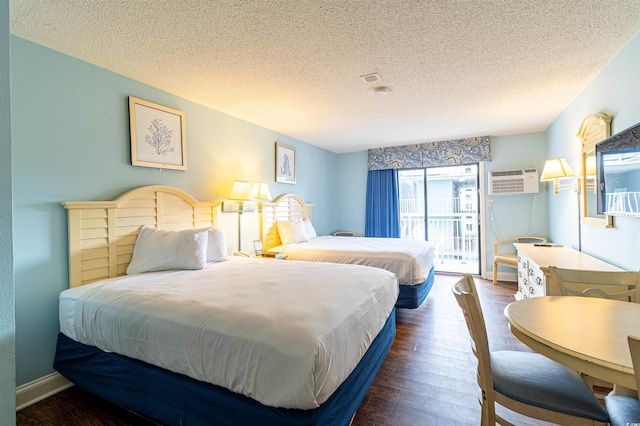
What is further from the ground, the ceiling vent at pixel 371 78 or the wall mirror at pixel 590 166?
the ceiling vent at pixel 371 78

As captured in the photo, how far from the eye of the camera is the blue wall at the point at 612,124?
6.77 feet

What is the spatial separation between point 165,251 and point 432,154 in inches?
184

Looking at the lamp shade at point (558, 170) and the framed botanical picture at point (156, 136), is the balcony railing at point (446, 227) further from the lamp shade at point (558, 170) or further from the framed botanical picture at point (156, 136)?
the framed botanical picture at point (156, 136)

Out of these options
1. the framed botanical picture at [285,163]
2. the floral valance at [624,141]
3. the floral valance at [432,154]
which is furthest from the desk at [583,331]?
the floral valance at [432,154]

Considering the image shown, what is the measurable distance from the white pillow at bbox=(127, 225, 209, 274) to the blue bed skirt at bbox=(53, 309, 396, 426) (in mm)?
694

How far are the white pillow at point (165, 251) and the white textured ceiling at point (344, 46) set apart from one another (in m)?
1.42

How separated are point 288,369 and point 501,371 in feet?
3.39

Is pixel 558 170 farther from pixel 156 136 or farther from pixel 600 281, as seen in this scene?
pixel 156 136

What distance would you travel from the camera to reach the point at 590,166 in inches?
110

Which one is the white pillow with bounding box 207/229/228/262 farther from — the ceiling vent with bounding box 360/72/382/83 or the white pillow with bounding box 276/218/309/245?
the ceiling vent with bounding box 360/72/382/83

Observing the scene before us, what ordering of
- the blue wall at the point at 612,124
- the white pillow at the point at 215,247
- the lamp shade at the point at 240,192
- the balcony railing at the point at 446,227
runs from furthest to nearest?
the balcony railing at the point at 446,227 < the lamp shade at the point at 240,192 < the white pillow at the point at 215,247 < the blue wall at the point at 612,124

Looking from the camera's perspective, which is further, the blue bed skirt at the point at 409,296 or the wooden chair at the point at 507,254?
the wooden chair at the point at 507,254

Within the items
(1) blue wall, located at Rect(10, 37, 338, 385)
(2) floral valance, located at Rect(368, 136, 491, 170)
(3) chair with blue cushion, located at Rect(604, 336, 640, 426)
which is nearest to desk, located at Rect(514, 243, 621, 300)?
(3) chair with blue cushion, located at Rect(604, 336, 640, 426)

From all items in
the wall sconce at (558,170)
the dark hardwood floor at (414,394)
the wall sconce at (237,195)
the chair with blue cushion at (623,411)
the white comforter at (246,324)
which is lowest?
the dark hardwood floor at (414,394)
